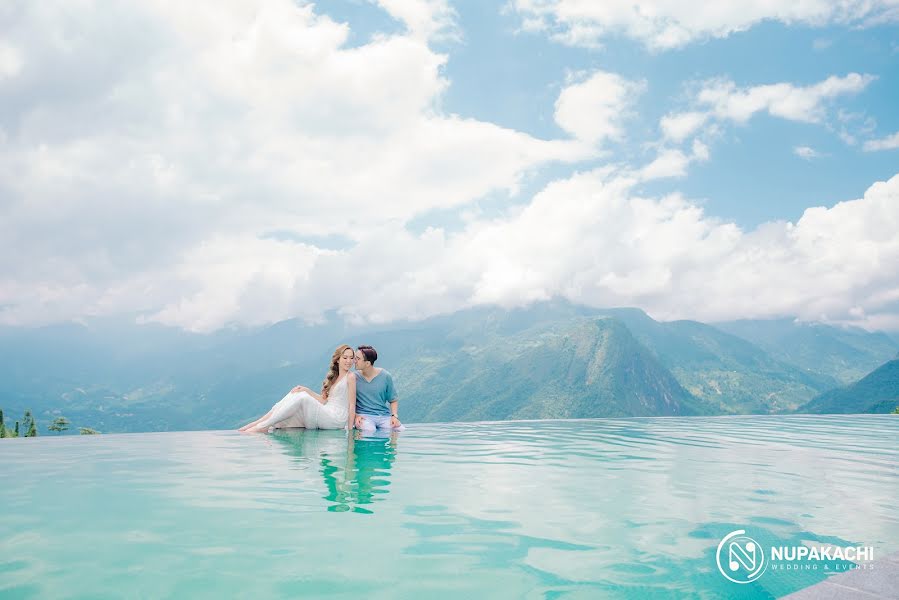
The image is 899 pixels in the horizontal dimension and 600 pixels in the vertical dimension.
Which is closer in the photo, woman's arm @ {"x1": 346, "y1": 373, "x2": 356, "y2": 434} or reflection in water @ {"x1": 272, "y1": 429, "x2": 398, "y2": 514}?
reflection in water @ {"x1": 272, "y1": 429, "x2": 398, "y2": 514}

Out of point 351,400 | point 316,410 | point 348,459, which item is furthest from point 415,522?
point 316,410

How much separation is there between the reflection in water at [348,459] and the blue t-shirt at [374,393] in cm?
68

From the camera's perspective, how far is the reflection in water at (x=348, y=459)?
6363 mm

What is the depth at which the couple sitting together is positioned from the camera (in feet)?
48.0

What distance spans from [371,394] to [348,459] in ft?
17.7

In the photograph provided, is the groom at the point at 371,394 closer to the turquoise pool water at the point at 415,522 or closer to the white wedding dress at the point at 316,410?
the white wedding dress at the point at 316,410

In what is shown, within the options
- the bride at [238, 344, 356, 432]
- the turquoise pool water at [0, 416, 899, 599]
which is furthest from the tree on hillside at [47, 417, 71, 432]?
the turquoise pool water at [0, 416, 899, 599]

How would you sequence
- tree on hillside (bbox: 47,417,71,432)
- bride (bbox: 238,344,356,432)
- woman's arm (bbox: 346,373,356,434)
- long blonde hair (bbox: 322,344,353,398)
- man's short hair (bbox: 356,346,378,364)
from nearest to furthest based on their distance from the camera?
woman's arm (bbox: 346,373,356,434)
man's short hair (bbox: 356,346,378,364)
long blonde hair (bbox: 322,344,353,398)
bride (bbox: 238,344,356,432)
tree on hillside (bbox: 47,417,71,432)

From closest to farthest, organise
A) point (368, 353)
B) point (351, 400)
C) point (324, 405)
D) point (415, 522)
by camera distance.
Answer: point (415, 522) < point (351, 400) < point (368, 353) < point (324, 405)

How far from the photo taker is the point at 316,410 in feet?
50.5

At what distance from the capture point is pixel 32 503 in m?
6.25

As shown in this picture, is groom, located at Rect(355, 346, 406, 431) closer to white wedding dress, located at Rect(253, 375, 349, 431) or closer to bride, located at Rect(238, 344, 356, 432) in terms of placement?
bride, located at Rect(238, 344, 356, 432)

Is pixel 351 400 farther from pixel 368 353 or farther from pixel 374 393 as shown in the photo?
pixel 368 353

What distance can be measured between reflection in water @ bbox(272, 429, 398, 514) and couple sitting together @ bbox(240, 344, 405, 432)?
→ 1.08ft
